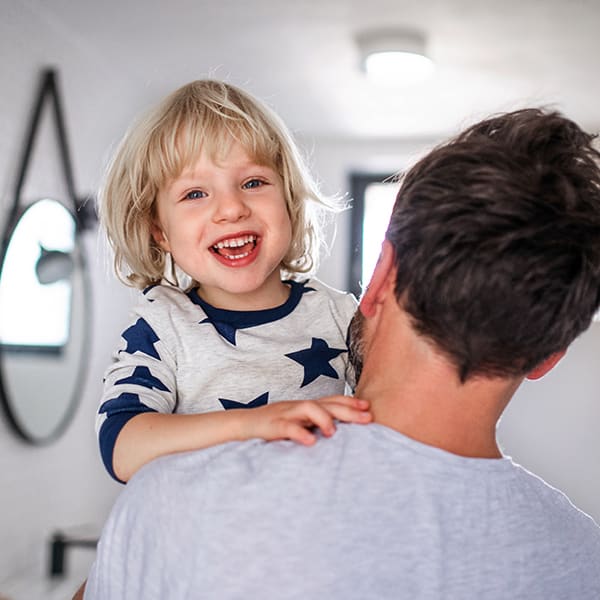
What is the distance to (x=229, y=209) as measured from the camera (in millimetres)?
1324

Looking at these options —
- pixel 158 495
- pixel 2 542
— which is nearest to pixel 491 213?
pixel 158 495

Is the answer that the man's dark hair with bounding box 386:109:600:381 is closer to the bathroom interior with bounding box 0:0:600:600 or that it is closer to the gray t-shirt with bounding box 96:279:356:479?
the gray t-shirt with bounding box 96:279:356:479

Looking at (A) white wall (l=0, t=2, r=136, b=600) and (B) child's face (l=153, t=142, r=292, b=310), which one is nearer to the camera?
(B) child's face (l=153, t=142, r=292, b=310)

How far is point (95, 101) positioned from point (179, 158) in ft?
7.71

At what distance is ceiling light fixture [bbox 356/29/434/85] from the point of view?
10.2ft

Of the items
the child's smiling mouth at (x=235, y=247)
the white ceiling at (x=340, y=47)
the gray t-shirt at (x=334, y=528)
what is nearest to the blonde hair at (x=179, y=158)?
the child's smiling mouth at (x=235, y=247)

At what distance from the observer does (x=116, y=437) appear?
1.08 metres

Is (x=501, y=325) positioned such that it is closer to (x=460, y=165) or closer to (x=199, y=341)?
(x=460, y=165)

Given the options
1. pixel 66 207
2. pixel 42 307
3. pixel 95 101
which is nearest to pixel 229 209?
pixel 42 307

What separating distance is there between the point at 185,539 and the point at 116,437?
0.40 m

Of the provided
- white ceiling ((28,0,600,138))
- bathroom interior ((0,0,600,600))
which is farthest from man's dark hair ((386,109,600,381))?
white ceiling ((28,0,600,138))

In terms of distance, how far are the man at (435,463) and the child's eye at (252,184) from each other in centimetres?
65

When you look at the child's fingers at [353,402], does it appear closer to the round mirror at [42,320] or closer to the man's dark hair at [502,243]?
the man's dark hair at [502,243]

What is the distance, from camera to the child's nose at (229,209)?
1.33 metres
